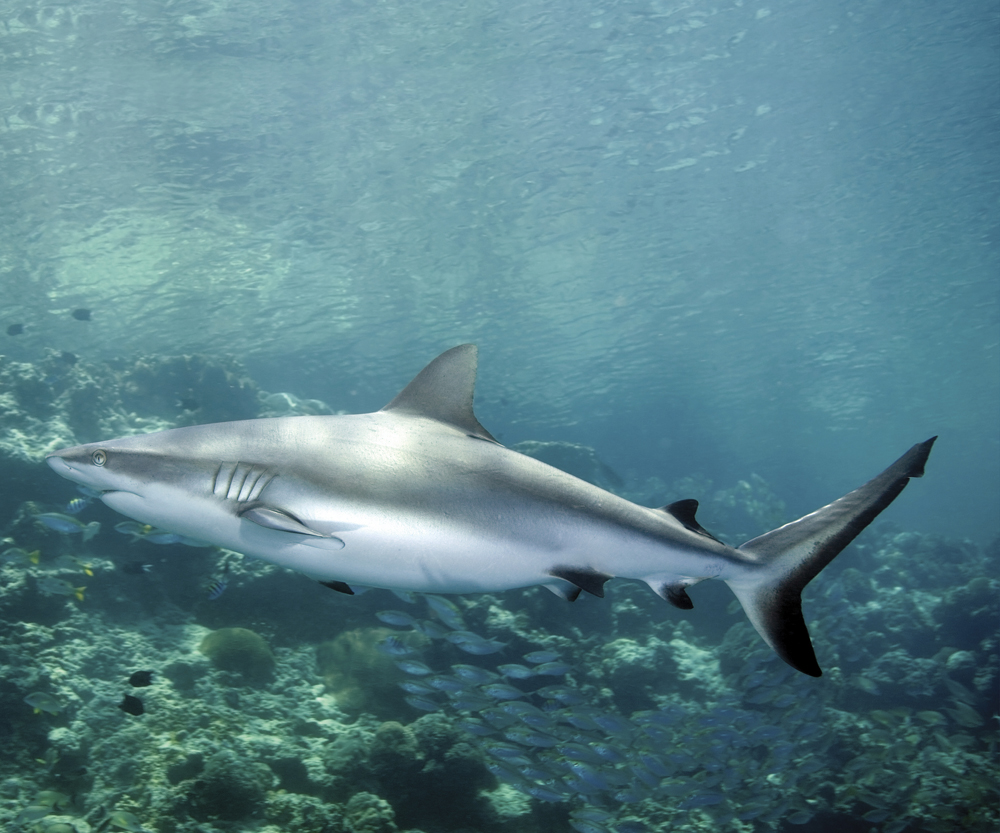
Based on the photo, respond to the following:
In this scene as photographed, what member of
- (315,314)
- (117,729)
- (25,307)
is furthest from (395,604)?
(25,307)

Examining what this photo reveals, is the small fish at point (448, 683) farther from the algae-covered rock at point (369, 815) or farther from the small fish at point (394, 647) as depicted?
the algae-covered rock at point (369, 815)

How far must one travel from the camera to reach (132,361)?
21.5 m

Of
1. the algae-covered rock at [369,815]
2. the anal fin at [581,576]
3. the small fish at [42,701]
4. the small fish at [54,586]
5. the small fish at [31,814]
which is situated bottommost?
the algae-covered rock at [369,815]

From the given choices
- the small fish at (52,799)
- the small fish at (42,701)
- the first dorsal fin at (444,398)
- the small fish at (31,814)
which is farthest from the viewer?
the small fish at (42,701)

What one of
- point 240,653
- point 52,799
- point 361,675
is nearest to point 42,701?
point 52,799

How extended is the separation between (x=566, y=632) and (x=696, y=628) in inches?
201

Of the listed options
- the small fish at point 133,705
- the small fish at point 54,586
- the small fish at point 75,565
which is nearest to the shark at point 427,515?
the small fish at point 133,705

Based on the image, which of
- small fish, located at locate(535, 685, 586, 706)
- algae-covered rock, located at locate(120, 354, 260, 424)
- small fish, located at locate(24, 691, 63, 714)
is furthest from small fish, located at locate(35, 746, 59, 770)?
algae-covered rock, located at locate(120, 354, 260, 424)

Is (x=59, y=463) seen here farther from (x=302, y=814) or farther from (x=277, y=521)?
(x=302, y=814)

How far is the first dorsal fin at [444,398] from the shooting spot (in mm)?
2939

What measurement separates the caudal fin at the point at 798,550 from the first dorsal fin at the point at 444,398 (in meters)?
1.44

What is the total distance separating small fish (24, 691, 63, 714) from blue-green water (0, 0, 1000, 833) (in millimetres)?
332

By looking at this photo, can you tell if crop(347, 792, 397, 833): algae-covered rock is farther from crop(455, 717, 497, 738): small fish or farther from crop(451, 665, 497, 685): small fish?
crop(451, 665, 497, 685): small fish

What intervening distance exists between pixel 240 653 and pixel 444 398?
722cm
